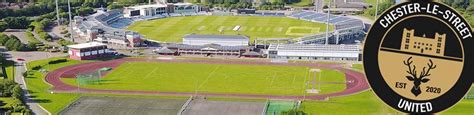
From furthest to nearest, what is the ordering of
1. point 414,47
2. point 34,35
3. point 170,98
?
point 34,35 → point 170,98 → point 414,47

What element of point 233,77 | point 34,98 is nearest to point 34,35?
point 34,98

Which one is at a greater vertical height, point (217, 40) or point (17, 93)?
point (217, 40)

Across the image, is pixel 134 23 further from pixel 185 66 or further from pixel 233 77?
pixel 233 77

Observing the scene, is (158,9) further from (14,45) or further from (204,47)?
(14,45)

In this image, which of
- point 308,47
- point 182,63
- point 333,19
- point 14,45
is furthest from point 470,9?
point 14,45

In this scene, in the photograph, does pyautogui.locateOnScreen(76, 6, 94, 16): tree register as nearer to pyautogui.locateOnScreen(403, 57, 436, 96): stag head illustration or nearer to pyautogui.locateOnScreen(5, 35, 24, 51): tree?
pyautogui.locateOnScreen(5, 35, 24, 51): tree

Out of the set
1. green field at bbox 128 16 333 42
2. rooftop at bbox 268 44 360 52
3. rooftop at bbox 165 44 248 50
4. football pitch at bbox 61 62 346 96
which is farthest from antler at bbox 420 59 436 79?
green field at bbox 128 16 333 42

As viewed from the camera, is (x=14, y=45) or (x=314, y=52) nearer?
(x=314, y=52)
